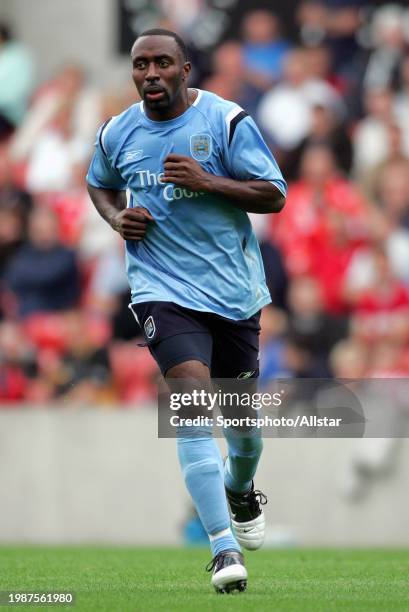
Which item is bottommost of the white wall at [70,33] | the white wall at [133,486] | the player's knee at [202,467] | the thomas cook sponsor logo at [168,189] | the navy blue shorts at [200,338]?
the white wall at [133,486]

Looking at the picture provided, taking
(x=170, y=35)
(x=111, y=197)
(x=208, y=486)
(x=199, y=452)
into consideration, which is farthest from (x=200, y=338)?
(x=170, y=35)

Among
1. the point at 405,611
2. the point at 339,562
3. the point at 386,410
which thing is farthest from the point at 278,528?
the point at 405,611

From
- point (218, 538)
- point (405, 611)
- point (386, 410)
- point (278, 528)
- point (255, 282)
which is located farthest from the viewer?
point (278, 528)

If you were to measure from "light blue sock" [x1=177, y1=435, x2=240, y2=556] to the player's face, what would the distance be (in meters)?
1.56

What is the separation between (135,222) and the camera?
707cm

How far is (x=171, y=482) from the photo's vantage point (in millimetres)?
12531

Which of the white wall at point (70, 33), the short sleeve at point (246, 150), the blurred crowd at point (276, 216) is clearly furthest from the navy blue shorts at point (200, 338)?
the white wall at point (70, 33)

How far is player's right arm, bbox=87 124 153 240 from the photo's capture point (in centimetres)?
708

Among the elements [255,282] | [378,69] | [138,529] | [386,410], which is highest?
[378,69]

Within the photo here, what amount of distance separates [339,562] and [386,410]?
1.98m

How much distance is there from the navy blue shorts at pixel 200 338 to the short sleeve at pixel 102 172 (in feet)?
2.39

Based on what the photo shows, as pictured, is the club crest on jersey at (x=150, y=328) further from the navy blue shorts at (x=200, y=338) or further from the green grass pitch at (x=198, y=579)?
the green grass pitch at (x=198, y=579)

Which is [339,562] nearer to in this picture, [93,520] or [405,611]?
[405,611]

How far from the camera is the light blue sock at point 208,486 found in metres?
6.73
